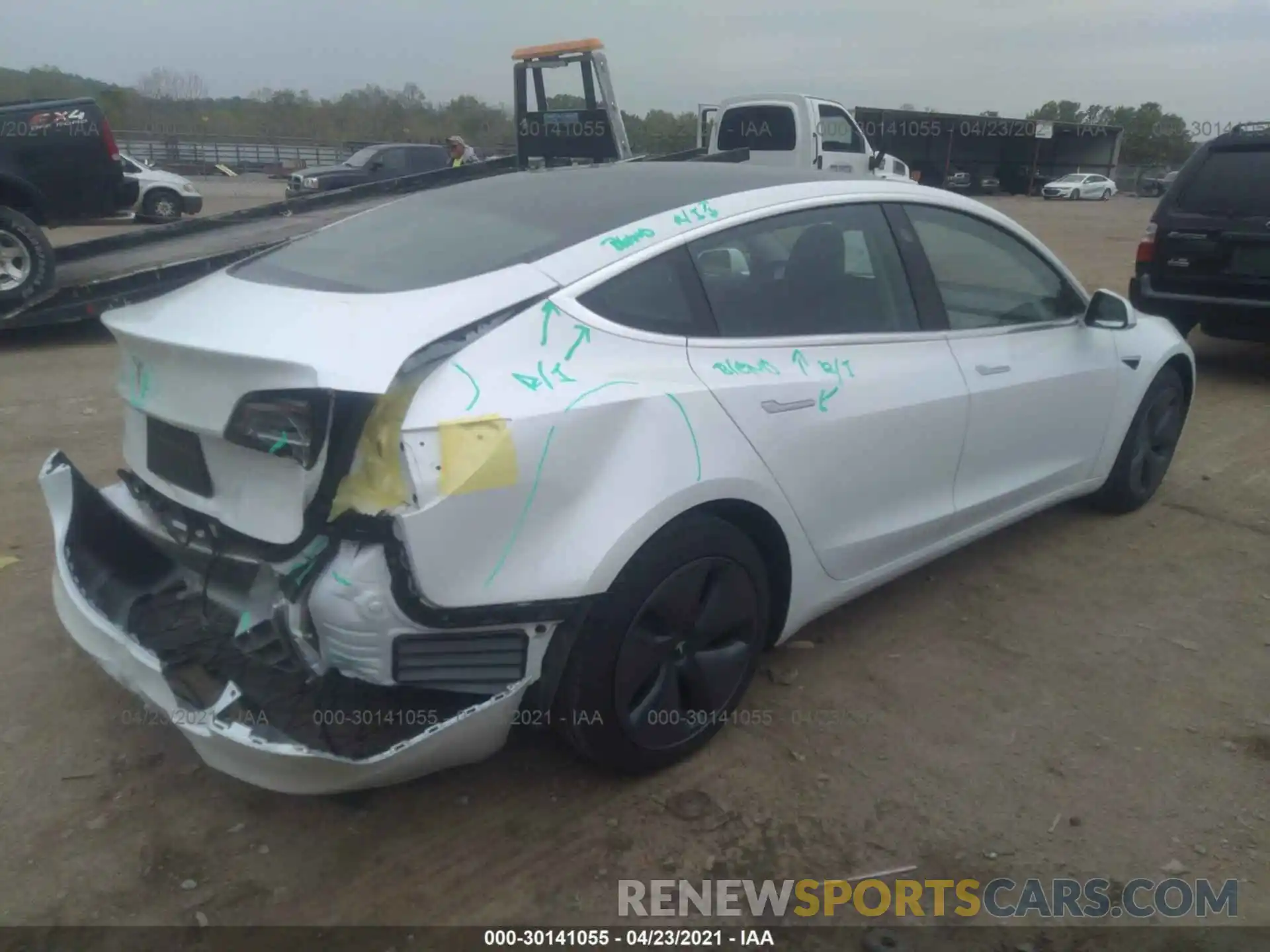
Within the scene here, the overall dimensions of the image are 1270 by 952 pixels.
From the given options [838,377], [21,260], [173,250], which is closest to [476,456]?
[838,377]

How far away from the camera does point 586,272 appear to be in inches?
103

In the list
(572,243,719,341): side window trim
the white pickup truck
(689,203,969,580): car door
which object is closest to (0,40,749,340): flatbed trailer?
the white pickup truck

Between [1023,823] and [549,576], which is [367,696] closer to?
[549,576]

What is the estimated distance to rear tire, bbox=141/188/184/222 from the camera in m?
19.2

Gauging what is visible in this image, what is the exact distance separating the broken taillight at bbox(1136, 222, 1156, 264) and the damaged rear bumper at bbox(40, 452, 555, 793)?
6.87 m

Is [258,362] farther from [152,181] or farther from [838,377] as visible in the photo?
[152,181]

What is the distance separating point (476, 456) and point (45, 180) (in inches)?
337

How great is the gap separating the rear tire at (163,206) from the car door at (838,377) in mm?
18994

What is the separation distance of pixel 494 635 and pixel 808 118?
44.0ft

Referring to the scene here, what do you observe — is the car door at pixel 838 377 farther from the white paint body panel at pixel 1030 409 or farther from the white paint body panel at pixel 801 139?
the white paint body panel at pixel 801 139

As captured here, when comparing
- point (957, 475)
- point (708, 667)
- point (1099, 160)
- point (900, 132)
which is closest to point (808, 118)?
point (957, 475)

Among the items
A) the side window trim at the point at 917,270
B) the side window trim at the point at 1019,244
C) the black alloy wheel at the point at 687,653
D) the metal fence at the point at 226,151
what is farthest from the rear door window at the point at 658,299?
the metal fence at the point at 226,151

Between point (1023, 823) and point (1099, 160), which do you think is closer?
point (1023, 823)

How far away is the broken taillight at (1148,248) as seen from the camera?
7.54 m
